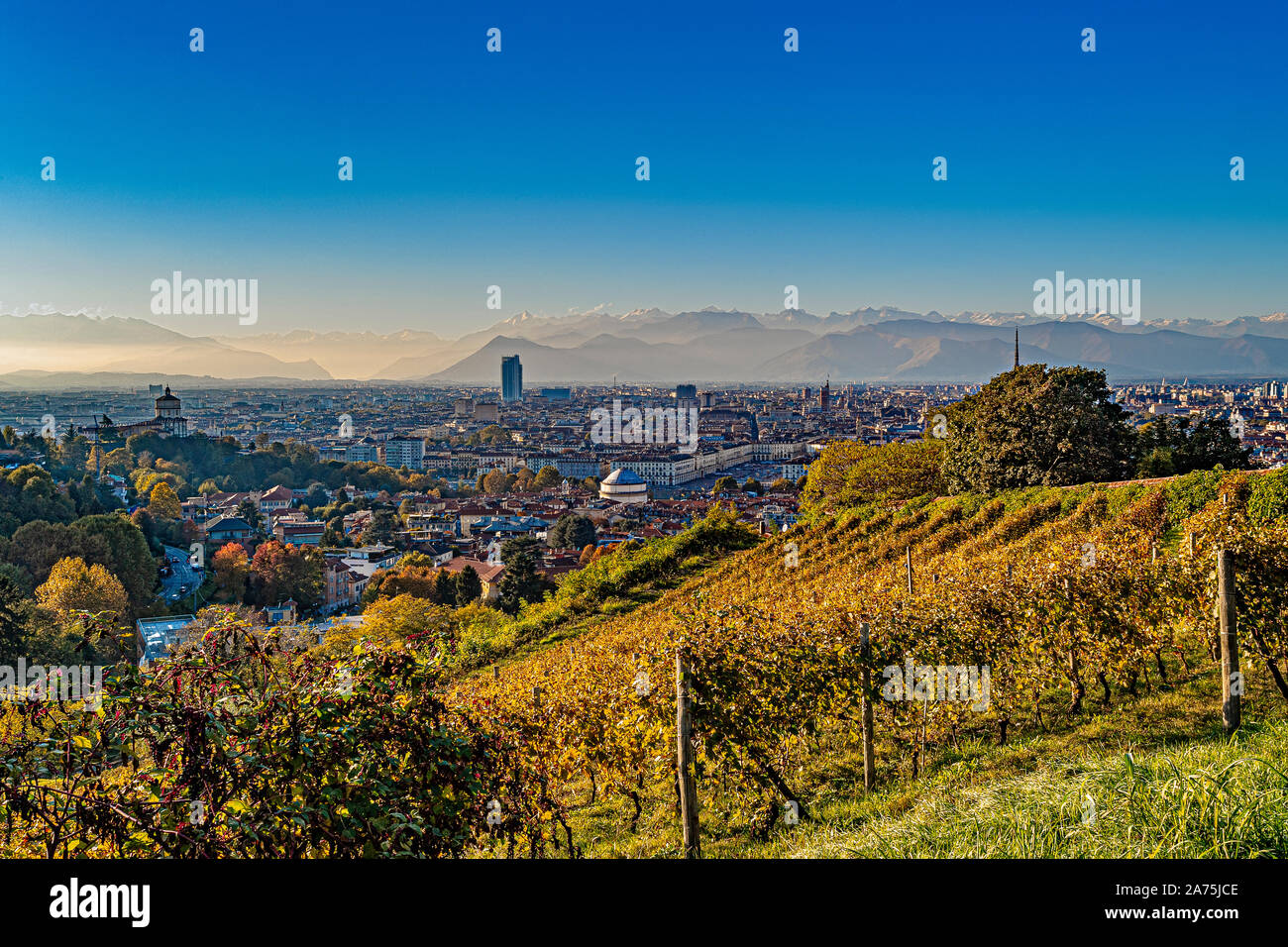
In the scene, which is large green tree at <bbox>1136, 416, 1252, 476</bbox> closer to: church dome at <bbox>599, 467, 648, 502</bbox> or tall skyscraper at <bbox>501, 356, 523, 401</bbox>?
church dome at <bbox>599, 467, 648, 502</bbox>

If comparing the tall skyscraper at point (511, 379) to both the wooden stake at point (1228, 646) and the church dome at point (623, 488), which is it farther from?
the wooden stake at point (1228, 646)

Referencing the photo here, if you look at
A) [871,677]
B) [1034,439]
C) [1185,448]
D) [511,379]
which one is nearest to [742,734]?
[871,677]

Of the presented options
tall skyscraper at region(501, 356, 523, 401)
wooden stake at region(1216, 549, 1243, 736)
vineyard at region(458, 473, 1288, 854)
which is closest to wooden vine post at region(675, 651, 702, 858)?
vineyard at region(458, 473, 1288, 854)

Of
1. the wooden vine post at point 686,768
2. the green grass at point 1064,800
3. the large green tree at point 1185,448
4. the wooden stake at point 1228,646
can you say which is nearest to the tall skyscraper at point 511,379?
the large green tree at point 1185,448

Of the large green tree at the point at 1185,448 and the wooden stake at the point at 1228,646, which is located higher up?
the large green tree at the point at 1185,448
